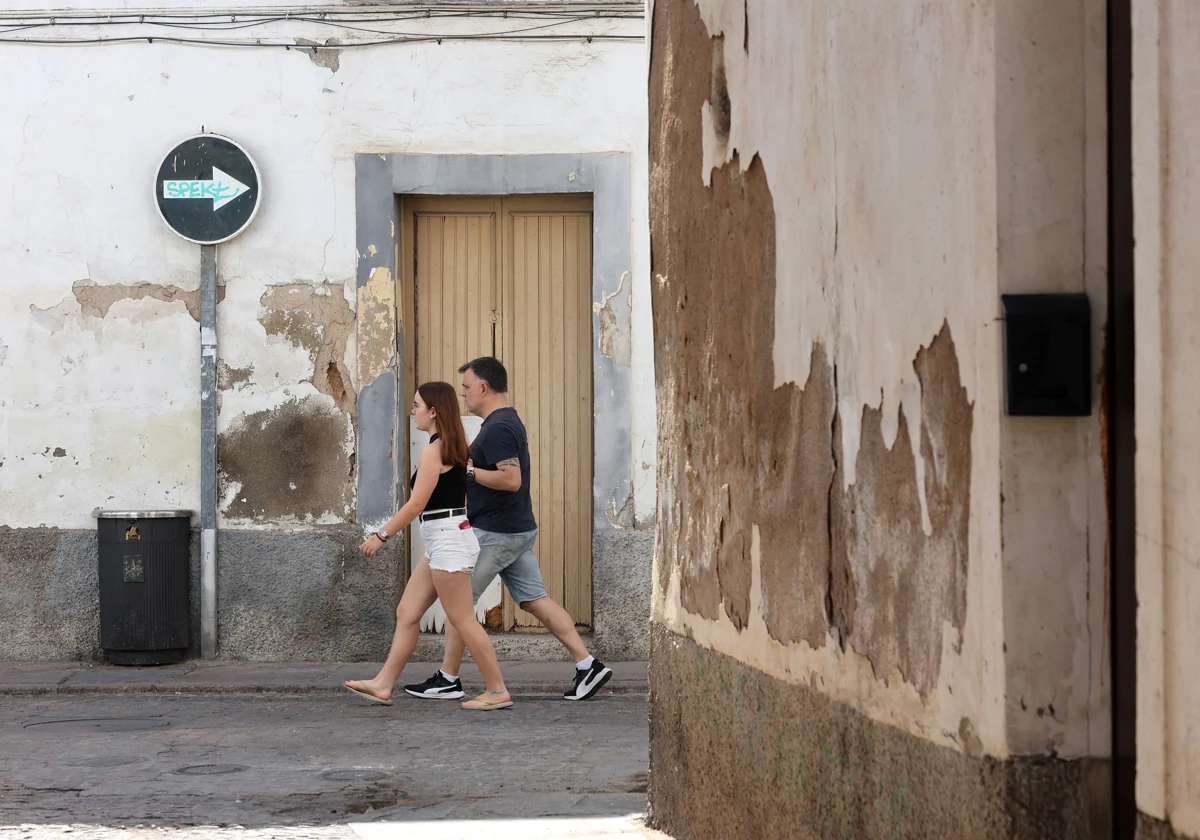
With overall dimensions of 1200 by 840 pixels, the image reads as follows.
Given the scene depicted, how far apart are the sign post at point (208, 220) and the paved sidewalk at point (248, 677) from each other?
1.80 ft

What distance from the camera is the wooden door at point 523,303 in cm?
1070

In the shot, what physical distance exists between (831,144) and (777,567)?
1077 mm

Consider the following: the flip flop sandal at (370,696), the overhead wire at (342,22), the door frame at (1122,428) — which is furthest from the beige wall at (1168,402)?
the overhead wire at (342,22)

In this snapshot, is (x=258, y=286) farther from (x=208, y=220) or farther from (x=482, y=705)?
(x=482, y=705)

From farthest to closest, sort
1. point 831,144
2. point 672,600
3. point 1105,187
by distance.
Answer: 1. point 672,600
2. point 831,144
3. point 1105,187

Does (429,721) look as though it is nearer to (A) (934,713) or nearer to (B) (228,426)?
(B) (228,426)

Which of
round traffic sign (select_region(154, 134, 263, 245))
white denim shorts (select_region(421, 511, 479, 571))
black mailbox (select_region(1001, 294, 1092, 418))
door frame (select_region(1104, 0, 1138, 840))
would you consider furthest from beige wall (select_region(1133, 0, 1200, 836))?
round traffic sign (select_region(154, 134, 263, 245))

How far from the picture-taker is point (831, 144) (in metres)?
3.63

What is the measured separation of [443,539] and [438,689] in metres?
0.91

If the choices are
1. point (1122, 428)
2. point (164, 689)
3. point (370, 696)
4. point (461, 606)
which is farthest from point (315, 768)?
point (1122, 428)

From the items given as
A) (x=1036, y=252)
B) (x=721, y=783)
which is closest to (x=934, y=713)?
(x=1036, y=252)

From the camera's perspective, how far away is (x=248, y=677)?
9766 mm

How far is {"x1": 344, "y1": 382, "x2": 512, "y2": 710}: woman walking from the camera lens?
27.3 feet

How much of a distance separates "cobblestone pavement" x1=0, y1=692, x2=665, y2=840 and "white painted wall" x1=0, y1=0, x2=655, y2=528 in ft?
6.24
